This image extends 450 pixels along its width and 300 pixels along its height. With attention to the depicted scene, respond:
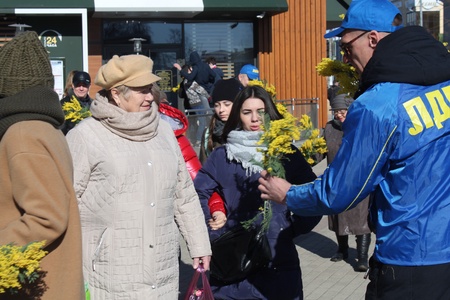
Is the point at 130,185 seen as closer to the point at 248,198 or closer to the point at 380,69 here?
the point at 248,198

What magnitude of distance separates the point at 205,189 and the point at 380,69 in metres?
2.03

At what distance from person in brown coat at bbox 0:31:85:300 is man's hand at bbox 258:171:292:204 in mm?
987

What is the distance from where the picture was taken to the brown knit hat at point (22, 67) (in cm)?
345

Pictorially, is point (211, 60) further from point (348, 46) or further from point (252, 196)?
point (348, 46)

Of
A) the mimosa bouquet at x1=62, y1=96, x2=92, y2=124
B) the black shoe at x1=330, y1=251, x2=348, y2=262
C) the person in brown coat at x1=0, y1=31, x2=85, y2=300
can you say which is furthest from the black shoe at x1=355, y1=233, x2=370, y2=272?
the person in brown coat at x1=0, y1=31, x2=85, y2=300

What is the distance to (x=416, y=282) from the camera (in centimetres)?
348

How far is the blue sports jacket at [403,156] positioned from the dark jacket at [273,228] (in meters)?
1.41

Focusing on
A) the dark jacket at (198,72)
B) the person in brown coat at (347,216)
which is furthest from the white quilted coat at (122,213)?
the dark jacket at (198,72)

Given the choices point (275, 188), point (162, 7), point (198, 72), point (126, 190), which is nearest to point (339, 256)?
point (126, 190)

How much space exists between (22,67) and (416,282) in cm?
189

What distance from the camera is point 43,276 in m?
3.31

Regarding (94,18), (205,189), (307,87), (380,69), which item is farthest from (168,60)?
(380,69)

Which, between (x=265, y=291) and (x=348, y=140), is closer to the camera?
(x=348, y=140)

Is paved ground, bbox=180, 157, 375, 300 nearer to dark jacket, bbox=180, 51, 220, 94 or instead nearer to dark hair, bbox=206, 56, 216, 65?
dark jacket, bbox=180, 51, 220, 94
